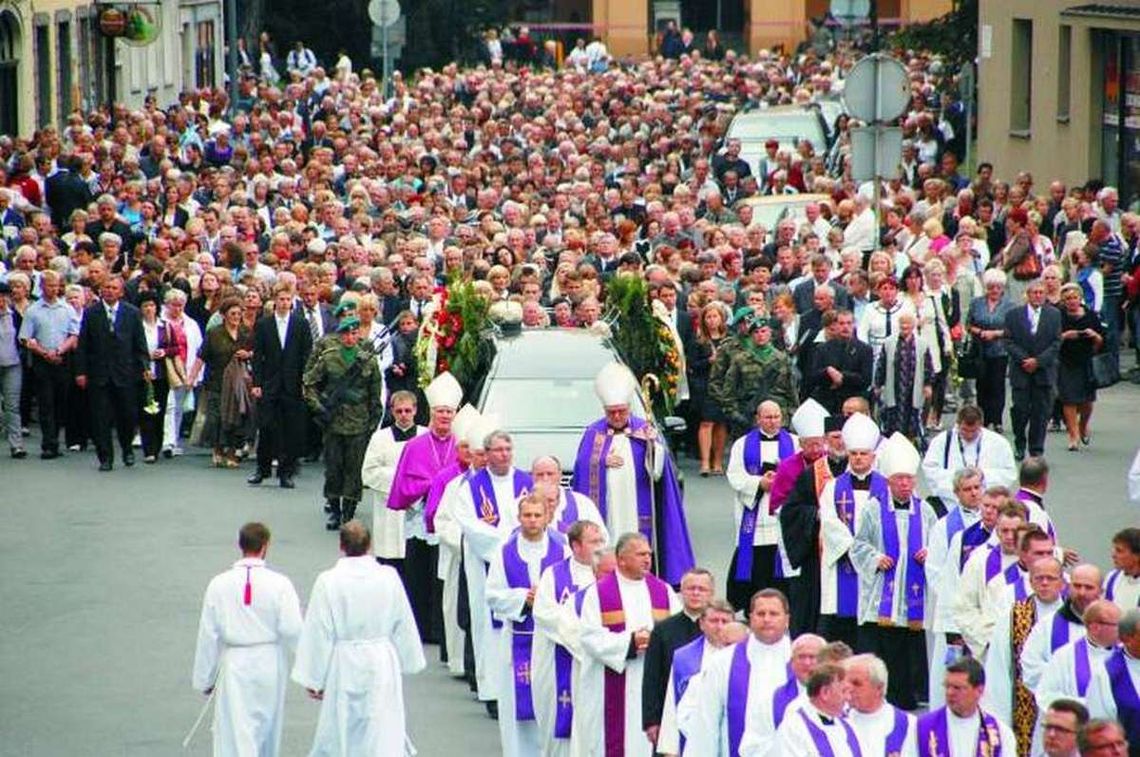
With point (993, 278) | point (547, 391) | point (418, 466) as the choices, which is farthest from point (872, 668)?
point (993, 278)

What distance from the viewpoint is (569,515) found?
55.6 ft

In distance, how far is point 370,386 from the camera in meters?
23.3

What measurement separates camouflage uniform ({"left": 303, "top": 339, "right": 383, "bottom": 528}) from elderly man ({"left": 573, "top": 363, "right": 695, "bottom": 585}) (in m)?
4.23

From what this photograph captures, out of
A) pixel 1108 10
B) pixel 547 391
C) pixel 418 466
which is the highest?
pixel 1108 10

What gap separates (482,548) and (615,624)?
2.72 meters

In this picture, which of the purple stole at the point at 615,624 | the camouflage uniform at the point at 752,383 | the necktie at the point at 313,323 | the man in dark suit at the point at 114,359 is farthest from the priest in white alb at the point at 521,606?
the man in dark suit at the point at 114,359

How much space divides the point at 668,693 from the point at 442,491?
4710 millimetres

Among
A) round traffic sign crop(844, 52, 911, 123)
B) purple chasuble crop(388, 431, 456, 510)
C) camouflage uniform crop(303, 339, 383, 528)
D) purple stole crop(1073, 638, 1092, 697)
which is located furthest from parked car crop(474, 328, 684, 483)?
purple stole crop(1073, 638, 1092, 697)

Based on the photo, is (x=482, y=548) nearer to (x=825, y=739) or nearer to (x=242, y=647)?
(x=242, y=647)

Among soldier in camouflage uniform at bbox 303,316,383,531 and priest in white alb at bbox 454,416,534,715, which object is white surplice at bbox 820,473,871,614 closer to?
priest in white alb at bbox 454,416,534,715

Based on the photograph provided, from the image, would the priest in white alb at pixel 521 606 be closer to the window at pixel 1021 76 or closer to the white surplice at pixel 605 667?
the white surplice at pixel 605 667

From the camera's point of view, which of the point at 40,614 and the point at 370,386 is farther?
the point at 370,386

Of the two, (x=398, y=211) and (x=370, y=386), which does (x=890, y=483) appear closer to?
(x=370, y=386)

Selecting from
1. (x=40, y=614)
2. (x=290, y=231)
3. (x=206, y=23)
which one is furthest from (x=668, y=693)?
(x=206, y=23)
